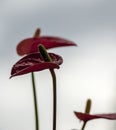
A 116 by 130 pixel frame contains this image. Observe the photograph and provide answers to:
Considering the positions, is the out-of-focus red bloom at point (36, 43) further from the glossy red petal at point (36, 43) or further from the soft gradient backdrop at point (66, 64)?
the soft gradient backdrop at point (66, 64)

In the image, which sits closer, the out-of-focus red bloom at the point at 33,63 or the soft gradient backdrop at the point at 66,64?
the out-of-focus red bloom at the point at 33,63

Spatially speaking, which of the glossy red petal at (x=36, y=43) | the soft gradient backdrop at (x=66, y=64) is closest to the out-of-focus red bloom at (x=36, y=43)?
the glossy red petal at (x=36, y=43)

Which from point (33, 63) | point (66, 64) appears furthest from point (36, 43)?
point (66, 64)

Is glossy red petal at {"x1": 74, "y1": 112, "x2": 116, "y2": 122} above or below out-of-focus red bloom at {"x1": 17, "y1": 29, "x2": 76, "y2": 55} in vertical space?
below

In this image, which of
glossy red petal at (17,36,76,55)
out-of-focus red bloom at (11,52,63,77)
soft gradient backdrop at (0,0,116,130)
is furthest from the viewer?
soft gradient backdrop at (0,0,116,130)

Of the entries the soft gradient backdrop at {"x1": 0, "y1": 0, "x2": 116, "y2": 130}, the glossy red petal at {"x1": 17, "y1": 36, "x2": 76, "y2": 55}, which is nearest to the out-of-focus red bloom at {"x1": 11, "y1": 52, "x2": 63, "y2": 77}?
the glossy red petal at {"x1": 17, "y1": 36, "x2": 76, "y2": 55}

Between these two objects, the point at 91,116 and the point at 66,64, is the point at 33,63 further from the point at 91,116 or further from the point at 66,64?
the point at 66,64

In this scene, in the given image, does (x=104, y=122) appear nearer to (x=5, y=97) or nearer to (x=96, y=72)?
(x=96, y=72)

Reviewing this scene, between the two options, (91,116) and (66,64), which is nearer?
(91,116)

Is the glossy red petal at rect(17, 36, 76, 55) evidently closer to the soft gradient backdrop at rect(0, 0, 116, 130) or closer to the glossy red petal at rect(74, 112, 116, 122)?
the glossy red petal at rect(74, 112, 116, 122)
